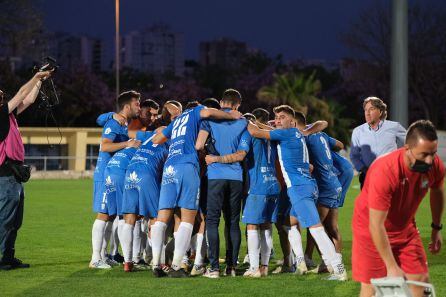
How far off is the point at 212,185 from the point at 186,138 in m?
0.65

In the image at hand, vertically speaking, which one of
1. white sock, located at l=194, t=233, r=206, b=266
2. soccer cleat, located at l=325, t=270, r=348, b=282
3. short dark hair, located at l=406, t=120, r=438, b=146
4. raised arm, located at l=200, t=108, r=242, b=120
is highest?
raised arm, located at l=200, t=108, r=242, b=120

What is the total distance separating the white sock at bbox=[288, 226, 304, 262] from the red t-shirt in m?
4.39

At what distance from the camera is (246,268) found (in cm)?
1233

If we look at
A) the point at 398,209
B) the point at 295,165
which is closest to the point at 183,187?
the point at 295,165

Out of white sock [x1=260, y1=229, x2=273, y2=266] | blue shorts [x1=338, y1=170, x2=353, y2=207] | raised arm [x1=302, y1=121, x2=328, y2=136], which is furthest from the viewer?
blue shorts [x1=338, y1=170, x2=353, y2=207]

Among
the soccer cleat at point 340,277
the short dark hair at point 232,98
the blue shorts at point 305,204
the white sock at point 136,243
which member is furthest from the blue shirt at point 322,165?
the white sock at point 136,243

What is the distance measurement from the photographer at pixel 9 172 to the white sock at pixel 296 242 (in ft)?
11.3

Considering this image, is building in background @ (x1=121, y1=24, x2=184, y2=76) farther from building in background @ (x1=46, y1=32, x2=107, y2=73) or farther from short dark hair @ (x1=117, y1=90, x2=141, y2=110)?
short dark hair @ (x1=117, y1=90, x2=141, y2=110)

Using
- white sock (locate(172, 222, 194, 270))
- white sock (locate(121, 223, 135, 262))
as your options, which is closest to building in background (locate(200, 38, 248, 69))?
white sock (locate(121, 223, 135, 262))

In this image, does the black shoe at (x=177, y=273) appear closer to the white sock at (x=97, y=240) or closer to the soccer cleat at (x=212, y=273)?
the soccer cleat at (x=212, y=273)

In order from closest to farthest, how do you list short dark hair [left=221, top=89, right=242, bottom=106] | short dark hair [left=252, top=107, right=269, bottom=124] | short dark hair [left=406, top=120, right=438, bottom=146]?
short dark hair [left=406, top=120, right=438, bottom=146] < short dark hair [left=221, top=89, right=242, bottom=106] < short dark hair [left=252, top=107, right=269, bottom=124]

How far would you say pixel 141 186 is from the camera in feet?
39.5

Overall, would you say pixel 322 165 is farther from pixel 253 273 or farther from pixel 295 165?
pixel 253 273

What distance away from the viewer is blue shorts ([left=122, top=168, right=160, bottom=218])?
12047 mm
